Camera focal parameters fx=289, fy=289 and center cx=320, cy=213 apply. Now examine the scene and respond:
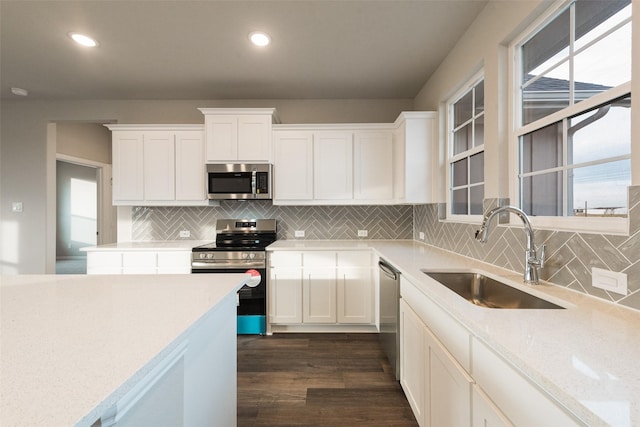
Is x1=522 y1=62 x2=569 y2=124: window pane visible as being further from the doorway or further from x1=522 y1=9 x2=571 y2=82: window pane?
the doorway

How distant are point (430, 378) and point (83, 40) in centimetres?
343

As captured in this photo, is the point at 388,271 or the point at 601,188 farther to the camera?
the point at 388,271

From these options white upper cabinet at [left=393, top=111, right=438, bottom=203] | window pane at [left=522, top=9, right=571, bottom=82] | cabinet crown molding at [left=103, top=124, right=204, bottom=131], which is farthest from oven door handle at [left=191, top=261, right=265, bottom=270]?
window pane at [left=522, top=9, right=571, bottom=82]

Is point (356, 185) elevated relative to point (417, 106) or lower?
lower

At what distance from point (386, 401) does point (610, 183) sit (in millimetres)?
1713

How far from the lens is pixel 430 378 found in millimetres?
1398

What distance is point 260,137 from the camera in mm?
3143

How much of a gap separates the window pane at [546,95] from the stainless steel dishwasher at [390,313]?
124 cm

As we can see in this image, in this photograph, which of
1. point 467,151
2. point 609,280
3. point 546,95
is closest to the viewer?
point 609,280

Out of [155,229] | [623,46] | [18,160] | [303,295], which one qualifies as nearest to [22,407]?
[623,46]

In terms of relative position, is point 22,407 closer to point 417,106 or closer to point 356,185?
point 356,185

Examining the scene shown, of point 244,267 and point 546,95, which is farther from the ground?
point 546,95

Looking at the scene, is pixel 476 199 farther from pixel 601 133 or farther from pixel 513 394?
pixel 513 394

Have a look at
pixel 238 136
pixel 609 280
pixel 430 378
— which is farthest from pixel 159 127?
pixel 609 280
